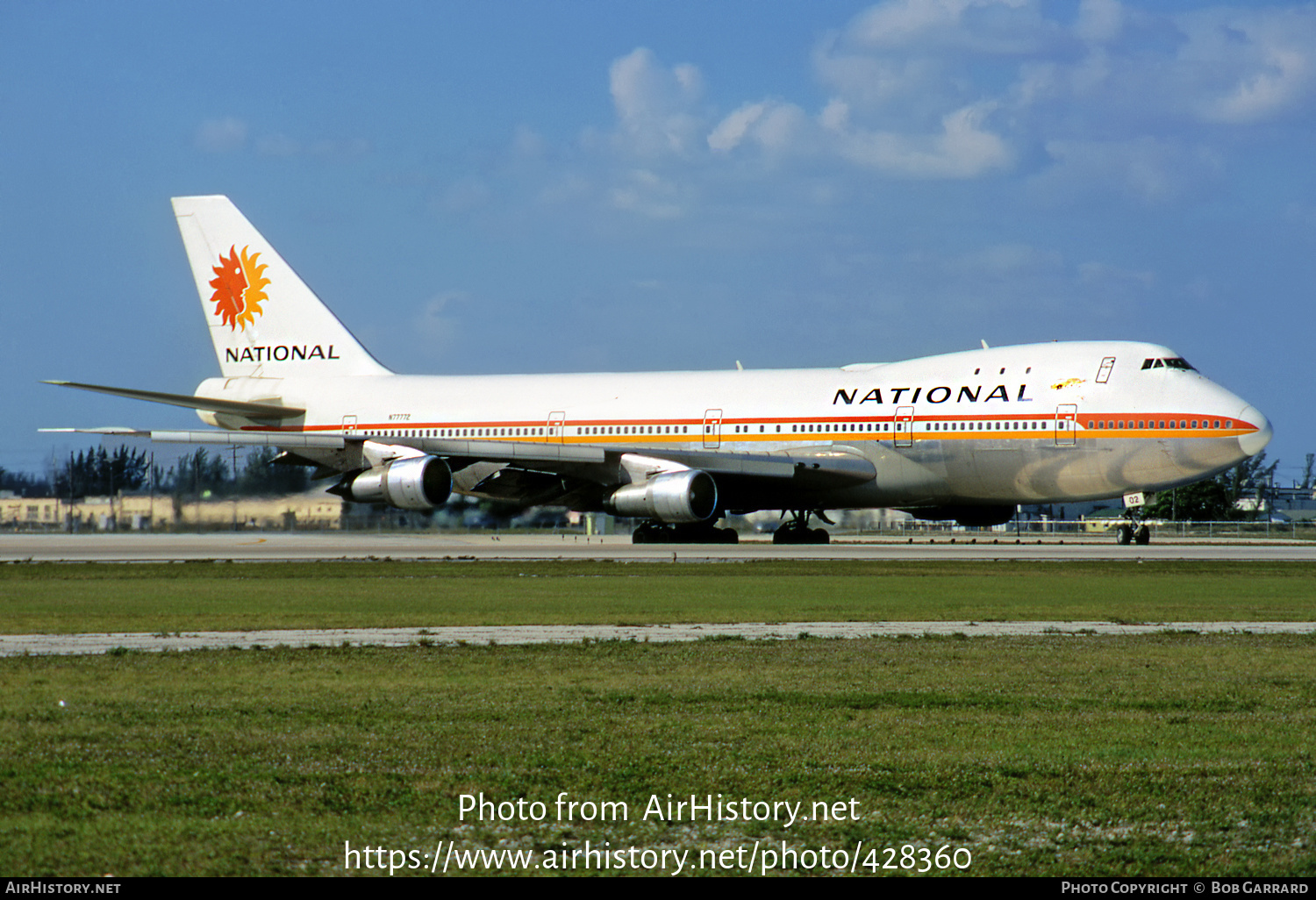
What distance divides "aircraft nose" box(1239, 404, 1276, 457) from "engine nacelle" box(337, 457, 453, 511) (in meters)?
20.9

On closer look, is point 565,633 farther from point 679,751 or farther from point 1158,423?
point 1158,423

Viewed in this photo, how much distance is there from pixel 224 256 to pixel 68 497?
1136 centimetres

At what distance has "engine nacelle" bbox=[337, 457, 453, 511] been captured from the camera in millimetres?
38188

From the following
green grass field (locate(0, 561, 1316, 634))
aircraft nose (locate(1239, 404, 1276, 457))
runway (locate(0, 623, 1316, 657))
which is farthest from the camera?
aircraft nose (locate(1239, 404, 1276, 457))

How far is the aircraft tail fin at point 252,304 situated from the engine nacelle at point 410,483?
10.6 metres

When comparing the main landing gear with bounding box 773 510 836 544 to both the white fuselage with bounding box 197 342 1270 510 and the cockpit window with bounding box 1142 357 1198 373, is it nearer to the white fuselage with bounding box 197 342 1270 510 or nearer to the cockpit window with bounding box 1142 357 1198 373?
the white fuselage with bounding box 197 342 1270 510

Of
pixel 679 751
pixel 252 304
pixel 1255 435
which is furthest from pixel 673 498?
pixel 679 751

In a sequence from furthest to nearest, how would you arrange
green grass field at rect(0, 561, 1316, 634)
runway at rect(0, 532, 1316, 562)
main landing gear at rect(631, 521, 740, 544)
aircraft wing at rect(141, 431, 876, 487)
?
main landing gear at rect(631, 521, 740, 544) < aircraft wing at rect(141, 431, 876, 487) < runway at rect(0, 532, 1316, 562) < green grass field at rect(0, 561, 1316, 634)

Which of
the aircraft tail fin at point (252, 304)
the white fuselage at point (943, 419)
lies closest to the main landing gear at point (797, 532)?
the white fuselage at point (943, 419)

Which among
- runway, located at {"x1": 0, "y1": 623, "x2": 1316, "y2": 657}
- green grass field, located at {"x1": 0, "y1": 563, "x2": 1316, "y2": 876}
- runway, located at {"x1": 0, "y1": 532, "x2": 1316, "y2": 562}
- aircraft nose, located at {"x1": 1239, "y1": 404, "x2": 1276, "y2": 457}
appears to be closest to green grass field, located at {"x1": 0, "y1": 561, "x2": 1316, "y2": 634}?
runway, located at {"x1": 0, "y1": 623, "x2": 1316, "y2": 657}

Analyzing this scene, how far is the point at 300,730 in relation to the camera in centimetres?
882

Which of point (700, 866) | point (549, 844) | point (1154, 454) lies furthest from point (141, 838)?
point (1154, 454)

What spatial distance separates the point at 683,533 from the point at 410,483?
9.19 metres

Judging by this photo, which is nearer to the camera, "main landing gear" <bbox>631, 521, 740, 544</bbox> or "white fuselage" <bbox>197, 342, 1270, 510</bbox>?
"white fuselage" <bbox>197, 342, 1270, 510</bbox>
